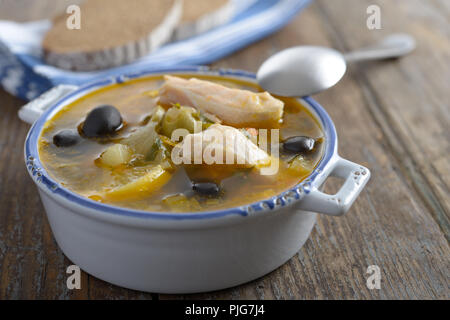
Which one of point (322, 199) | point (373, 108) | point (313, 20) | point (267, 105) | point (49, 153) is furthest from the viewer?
point (313, 20)

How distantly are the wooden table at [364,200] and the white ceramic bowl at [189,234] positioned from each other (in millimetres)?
87

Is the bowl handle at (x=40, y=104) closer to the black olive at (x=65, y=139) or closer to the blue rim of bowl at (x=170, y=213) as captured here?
the blue rim of bowl at (x=170, y=213)

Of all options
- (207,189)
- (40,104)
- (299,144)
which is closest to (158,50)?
(40,104)

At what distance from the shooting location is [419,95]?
10.2 feet

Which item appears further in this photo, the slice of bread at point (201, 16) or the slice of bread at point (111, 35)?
the slice of bread at point (201, 16)

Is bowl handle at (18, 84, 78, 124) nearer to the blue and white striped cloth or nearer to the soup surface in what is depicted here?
the soup surface

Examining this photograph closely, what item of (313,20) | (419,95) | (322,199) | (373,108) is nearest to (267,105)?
(322,199)

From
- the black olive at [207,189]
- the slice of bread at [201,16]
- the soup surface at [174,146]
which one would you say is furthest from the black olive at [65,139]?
the slice of bread at [201,16]

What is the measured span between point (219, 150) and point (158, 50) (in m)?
1.61

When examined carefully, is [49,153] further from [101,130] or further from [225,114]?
[225,114]

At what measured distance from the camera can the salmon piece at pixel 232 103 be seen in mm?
2162

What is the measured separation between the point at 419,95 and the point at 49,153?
210 cm

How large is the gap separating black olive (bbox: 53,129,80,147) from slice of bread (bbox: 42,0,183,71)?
1109 millimetres

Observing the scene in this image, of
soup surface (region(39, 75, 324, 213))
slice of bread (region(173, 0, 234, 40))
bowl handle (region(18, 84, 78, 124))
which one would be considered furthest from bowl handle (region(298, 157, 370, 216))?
slice of bread (region(173, 0, 234, 40))
